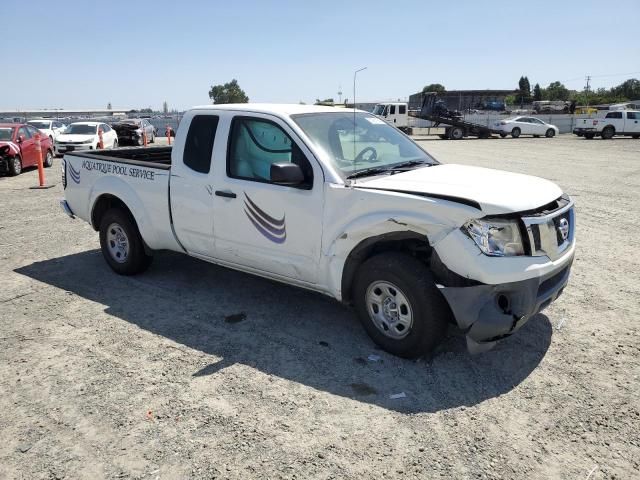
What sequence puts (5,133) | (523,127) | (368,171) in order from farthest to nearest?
(523,127) → (5,133) → (368,171)

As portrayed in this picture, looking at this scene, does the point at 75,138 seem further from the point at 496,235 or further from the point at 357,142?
the point at 496,235

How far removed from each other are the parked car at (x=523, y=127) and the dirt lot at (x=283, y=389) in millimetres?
34567

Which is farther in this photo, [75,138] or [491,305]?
[75,138]

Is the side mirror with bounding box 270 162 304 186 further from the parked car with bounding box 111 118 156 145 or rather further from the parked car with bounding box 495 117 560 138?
the parked car with bounding box 495 117 560 138

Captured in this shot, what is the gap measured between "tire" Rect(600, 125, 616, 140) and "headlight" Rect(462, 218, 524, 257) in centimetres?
3593

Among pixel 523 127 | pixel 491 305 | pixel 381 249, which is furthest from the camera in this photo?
pixel 523 127

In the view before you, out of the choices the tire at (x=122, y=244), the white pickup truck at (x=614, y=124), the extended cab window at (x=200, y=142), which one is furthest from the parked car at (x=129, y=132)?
the white pickup truck at (x=614, y=124)

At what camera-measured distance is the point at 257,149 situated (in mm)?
4781

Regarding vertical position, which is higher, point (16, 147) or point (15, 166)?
point (16, 147)

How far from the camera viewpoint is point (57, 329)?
15.3 feet

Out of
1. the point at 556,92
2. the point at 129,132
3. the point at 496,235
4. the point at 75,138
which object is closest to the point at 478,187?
the point at 496,235

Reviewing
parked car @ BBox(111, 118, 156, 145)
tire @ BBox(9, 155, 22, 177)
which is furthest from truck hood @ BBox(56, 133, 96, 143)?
parked car @ BBox(111, 118, 156, 145)

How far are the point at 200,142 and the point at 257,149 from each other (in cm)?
71

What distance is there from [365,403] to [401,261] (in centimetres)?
105
